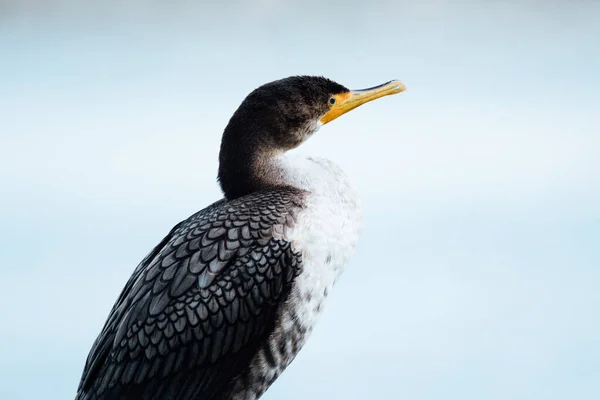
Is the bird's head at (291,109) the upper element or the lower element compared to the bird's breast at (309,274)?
upper

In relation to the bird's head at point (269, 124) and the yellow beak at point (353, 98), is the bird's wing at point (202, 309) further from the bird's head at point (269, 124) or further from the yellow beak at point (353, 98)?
the yellow beak at point (353, 98)

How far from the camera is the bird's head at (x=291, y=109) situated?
241cm

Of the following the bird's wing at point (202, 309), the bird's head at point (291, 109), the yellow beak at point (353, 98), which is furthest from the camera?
the yellow beak at point (353, 98)

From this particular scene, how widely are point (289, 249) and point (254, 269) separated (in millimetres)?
99

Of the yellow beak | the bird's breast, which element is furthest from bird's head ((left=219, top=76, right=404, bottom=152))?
the bird's breast

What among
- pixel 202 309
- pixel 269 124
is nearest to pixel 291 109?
pixel 269 124

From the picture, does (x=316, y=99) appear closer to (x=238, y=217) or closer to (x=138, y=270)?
(x=238, y=217)

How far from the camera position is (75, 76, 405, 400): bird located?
2248 mm

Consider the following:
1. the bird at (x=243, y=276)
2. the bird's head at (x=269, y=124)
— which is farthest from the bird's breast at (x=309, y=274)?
the bird's head at (x=269, y=124)

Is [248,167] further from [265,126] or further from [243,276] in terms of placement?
[243,276]

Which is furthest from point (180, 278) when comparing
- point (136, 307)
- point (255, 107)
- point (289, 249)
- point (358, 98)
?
point (358, 98)

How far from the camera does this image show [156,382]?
2.25 m

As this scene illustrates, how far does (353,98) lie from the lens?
99.6 inches

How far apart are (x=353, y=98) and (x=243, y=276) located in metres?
0.59
